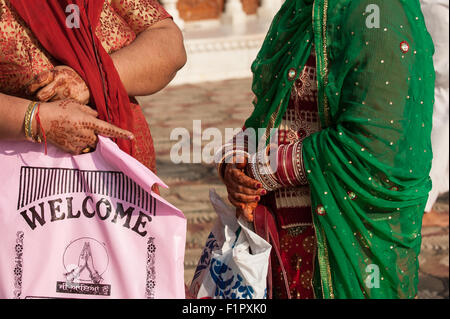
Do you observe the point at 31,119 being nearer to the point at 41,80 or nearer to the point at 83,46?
the point at 41,80

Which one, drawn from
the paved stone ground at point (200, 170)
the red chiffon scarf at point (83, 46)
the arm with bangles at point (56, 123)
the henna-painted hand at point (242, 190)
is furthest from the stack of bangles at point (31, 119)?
the paved stone ground at point (200, 170)

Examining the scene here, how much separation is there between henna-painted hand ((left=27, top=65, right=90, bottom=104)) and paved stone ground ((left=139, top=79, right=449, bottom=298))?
87cm

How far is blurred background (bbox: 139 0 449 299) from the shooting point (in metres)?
3.52

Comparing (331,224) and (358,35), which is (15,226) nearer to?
(331,224)

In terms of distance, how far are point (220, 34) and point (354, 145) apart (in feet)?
25.5

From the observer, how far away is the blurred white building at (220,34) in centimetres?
852

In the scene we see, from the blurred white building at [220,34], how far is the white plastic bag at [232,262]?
21.6 ft

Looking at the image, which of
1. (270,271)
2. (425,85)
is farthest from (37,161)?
(425,85)

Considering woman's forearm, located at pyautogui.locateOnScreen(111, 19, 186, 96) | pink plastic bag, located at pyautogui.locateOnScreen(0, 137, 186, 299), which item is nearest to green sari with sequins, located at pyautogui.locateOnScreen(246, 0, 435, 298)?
woman's forearm, located at pyautogui.locateOnScreen(111, 19, 186, 96)

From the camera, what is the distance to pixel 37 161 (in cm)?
144

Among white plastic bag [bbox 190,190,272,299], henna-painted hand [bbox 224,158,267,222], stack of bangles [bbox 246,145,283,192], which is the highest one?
stack of bangles [bbox 246,145,283,192]

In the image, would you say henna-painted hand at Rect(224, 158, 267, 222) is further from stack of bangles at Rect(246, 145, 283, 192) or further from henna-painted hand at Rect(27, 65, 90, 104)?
henna-painted hand at Rect(27, 65, 90, 104)

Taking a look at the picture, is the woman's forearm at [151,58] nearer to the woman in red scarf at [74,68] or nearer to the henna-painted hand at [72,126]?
the woman in red scarf at [74,68]
